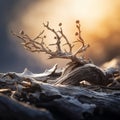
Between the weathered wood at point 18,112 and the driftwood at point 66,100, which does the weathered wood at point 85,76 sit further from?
the weathered wood at point 18,112

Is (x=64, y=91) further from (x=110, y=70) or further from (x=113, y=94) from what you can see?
(x=110, y=70)

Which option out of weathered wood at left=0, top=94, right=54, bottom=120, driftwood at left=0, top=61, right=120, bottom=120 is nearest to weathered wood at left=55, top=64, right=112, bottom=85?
driftwood at left=0, top=61, right=120, bottom=120

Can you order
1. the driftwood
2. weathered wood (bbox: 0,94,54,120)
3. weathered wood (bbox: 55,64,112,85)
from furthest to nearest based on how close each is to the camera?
weathered wood (bbox: 55,64,112,85), the driftwood, weathered wood (bbox: 0,94,54,120)

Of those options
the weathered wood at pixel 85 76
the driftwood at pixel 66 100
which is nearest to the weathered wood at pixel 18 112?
the driftwood at pixel 66 100

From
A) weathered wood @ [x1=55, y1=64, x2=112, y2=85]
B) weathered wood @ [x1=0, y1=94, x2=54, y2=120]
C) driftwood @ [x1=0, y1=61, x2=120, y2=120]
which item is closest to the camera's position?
weathered wood @ [x1=0, y1=94, x2=54, y2=120]

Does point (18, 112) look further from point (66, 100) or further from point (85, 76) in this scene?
point (85, 76)

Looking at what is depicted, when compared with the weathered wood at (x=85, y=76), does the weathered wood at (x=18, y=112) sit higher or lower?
lower

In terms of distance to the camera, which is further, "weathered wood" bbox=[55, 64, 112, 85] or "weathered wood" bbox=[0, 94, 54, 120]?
"weathered wood" bbox=[55, 64, 112, 85]

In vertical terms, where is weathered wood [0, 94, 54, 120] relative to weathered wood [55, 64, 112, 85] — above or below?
below

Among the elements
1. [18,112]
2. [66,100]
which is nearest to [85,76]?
[66,100]

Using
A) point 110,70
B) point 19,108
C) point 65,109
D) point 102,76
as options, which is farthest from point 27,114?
point 110,70

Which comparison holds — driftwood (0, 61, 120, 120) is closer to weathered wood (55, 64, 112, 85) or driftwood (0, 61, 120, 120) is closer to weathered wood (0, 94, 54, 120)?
weathered wood (0, 94, 54, 120)
